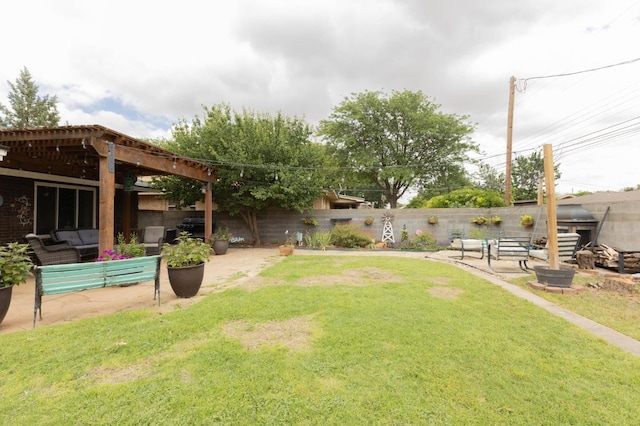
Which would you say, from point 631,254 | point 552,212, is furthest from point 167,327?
point 631,254

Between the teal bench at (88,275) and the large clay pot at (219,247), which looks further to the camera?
the large clay pot at (219,247)

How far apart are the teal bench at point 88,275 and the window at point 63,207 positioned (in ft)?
24.5

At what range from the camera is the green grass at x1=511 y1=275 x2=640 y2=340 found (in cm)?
364

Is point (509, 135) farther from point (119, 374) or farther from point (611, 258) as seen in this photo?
point (119, 374)

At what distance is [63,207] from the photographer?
32.7 ft

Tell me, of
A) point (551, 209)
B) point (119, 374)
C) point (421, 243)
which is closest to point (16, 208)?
point (119, 374)

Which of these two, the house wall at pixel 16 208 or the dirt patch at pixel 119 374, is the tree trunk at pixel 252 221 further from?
the dirt patch at pixel 119 374

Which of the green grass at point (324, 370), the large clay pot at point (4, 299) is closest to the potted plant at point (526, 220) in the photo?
the green grass at point (324, 370)

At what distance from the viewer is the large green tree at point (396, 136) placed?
73.2ft

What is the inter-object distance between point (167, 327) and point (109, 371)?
1.00 metres

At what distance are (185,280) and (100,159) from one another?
4.07 metres

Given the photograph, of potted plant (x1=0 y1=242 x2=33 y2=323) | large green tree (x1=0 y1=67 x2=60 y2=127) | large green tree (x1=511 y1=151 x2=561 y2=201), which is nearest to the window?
potted plant (x1=0 y1=242 x2=33 y2=323)

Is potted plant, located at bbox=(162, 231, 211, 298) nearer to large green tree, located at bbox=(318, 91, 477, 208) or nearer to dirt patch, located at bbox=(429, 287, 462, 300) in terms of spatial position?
dirt patch, located at bbox=(429, 287, 462, 300)

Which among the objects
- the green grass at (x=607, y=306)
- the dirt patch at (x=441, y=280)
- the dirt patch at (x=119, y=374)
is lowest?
the green grass at (x=607, y=306)
